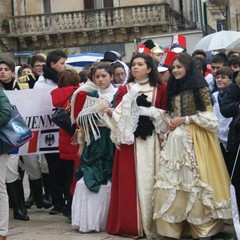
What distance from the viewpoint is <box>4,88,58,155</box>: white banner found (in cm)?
977

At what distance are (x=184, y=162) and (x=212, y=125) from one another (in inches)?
18.5

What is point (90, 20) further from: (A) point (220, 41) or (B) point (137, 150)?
(B) point (137, 150)

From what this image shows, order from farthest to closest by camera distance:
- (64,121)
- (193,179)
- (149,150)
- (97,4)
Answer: (97,4) < (64,121) < (149,150) < (193,179)

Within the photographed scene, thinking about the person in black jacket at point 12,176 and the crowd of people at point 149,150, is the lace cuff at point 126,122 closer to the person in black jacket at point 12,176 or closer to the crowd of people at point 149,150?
the crowd of people at point 149,150

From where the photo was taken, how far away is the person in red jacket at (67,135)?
9.36 metres

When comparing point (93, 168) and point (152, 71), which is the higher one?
point (152, 71)

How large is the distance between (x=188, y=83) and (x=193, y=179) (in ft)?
3.23

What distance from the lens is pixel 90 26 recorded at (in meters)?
37.8

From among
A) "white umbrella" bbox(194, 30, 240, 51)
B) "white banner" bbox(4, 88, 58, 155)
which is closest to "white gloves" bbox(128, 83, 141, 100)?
"white banner" bbox(4, 88, 58, 155)

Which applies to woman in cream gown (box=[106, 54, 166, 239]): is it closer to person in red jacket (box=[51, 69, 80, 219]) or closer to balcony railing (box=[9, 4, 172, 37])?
person in red jacket (box=[51, 69, 80, 219])

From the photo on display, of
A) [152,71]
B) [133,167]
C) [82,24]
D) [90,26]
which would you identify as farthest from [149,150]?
[82,24]

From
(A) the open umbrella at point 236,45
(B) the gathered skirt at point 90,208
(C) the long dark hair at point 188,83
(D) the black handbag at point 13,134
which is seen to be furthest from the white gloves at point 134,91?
(A) the open umbrella at point 236,45

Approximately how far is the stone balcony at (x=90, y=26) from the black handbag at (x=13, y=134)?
29.5m

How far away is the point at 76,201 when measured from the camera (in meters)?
8.74
